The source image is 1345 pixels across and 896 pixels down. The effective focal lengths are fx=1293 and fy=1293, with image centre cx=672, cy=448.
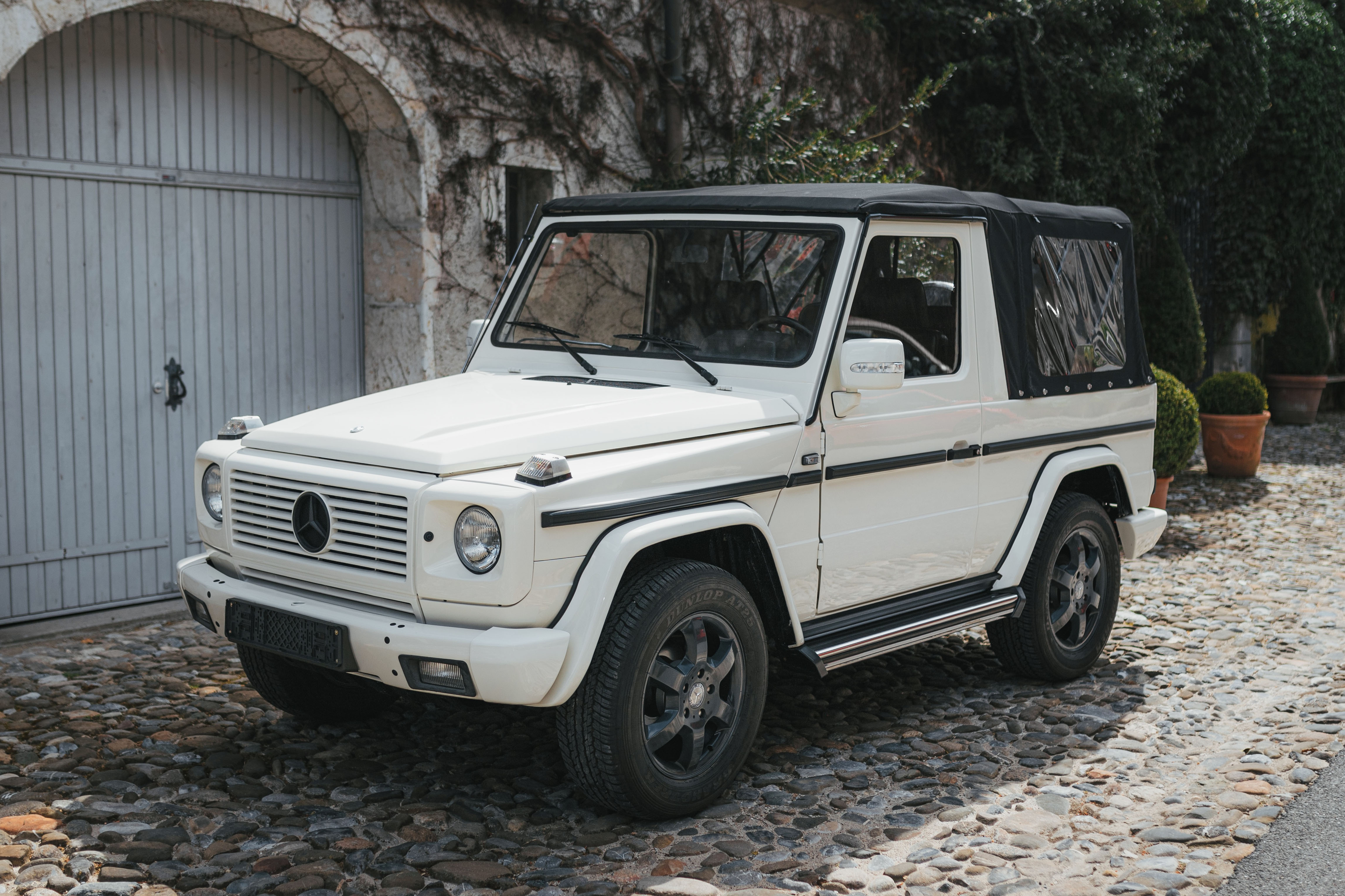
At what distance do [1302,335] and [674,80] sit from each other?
1035cm

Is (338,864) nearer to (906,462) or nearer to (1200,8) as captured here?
(906,462)

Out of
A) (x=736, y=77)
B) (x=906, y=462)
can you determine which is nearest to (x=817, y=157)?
(x=736, y=77)

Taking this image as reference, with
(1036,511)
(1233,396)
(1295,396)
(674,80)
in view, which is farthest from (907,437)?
(1295,396)

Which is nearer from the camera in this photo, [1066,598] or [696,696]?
[696,696]

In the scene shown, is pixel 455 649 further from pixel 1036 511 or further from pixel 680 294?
pixel 1036 511

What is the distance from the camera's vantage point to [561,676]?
366 cm

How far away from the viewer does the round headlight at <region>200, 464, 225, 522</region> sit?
14.4 feet

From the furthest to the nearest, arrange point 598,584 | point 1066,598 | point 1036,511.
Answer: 1. point 1066,598
2. point 1036,511
3. point 598,584

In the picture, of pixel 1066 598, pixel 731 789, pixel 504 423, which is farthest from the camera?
pixel 1066 598

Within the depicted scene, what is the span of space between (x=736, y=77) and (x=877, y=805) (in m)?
6.35

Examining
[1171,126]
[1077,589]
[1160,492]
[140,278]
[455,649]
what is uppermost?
[1171,126]

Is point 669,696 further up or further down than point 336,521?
further down

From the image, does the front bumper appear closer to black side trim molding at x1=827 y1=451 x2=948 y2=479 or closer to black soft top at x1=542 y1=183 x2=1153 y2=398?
black side trim molding at x1=827 y1=451 x2=948 y2=479

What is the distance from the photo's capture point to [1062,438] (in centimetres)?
548
